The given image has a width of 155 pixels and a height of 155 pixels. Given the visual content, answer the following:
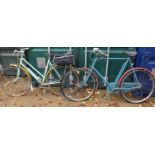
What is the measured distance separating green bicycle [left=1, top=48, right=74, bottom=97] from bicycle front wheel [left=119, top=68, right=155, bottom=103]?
3.40ft

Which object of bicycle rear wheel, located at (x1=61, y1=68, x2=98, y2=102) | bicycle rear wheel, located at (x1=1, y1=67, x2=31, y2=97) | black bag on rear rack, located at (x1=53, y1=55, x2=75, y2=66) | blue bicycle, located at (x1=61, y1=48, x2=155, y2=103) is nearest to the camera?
black bag on rear rack, located at (x1=53, y1=55, x2=75, y2=66)

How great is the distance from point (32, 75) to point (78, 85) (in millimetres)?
905

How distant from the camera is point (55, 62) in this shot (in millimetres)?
3516

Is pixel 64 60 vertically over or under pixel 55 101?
over

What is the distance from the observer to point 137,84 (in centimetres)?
362

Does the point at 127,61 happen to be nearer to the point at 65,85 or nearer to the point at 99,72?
the point at 99,72

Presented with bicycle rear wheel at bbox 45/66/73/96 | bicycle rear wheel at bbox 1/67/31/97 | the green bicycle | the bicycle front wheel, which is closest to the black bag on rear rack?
the green bicycle

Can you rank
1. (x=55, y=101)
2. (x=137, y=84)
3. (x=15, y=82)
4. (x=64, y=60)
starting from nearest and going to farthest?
(x=64, y=60)
(x=137, y=84)
(x=55, y=101)
(x=15, y=82)

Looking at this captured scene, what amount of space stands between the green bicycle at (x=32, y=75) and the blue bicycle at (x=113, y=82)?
0.21 meters

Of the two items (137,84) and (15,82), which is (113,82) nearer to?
(137,84)

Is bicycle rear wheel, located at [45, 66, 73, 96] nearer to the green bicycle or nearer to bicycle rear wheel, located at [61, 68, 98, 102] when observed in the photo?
the green bicycle

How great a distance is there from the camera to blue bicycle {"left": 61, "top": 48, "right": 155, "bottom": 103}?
141 inches

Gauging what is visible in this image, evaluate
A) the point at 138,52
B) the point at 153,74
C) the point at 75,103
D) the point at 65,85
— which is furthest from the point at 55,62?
the point at 153,74

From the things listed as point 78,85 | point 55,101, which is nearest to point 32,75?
point 55,101
